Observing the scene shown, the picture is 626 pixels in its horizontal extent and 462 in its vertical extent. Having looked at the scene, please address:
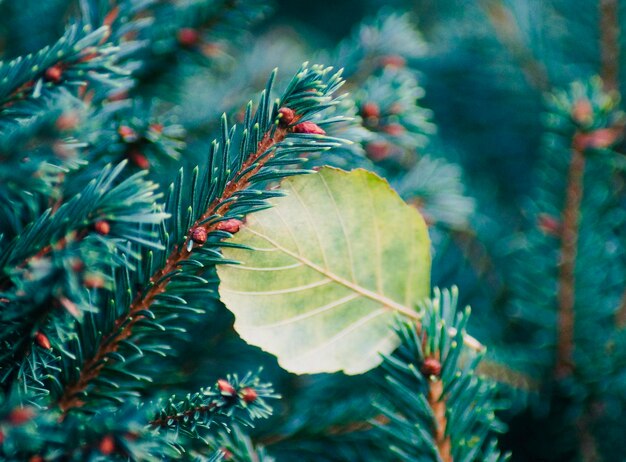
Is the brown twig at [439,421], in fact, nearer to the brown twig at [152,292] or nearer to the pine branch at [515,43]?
the brown twig at [152,292]

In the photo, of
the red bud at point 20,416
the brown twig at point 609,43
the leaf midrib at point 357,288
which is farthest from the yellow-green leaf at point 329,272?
the brown twig at point 609,43

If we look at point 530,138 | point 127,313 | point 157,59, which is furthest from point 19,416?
point 530,138

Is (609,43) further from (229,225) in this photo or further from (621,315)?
(229,225)

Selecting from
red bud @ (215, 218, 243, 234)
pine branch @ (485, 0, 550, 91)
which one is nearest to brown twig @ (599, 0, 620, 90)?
pine branch @ (485, 0, 550, 91)

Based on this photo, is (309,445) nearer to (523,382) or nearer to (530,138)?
(523,382)

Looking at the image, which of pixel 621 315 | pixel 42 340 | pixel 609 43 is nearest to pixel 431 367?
pixel 42 340
